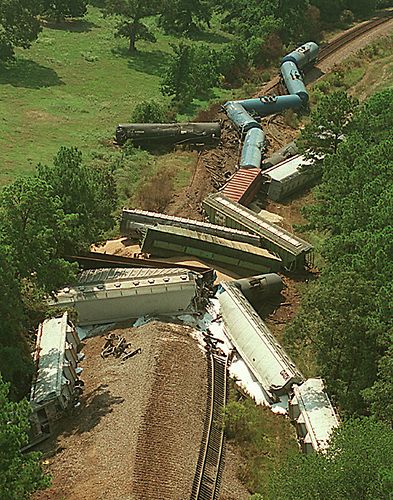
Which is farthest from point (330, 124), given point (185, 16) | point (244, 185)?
point (185, 16)

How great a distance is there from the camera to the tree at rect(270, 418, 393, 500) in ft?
70.1

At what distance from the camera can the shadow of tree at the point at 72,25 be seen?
103338 millimetres

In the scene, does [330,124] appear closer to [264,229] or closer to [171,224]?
[264,229]

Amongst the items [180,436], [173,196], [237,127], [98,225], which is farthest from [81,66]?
[180,436]

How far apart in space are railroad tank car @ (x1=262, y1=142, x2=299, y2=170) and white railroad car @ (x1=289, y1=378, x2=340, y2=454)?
1229 inches

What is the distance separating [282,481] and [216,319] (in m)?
18.9

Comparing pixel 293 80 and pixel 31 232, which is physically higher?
pixel 31 232

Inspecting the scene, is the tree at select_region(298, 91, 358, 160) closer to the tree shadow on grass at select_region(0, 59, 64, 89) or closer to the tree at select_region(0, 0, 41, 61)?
the tree shadow on grass at select_region(0, 59, 64, 89)

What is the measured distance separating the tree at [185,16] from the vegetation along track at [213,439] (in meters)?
78.3

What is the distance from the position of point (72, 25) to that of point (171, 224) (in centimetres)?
6772

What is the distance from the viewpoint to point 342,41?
97688 mm

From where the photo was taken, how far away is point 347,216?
4147 cm

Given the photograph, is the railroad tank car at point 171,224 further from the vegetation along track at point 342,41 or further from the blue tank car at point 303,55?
the blue tank car at point 303,55

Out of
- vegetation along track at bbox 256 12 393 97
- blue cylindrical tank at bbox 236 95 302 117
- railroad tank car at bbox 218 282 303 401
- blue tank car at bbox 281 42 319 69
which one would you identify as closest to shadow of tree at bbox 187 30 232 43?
vegetation along track at bbox 256 12 393 97
